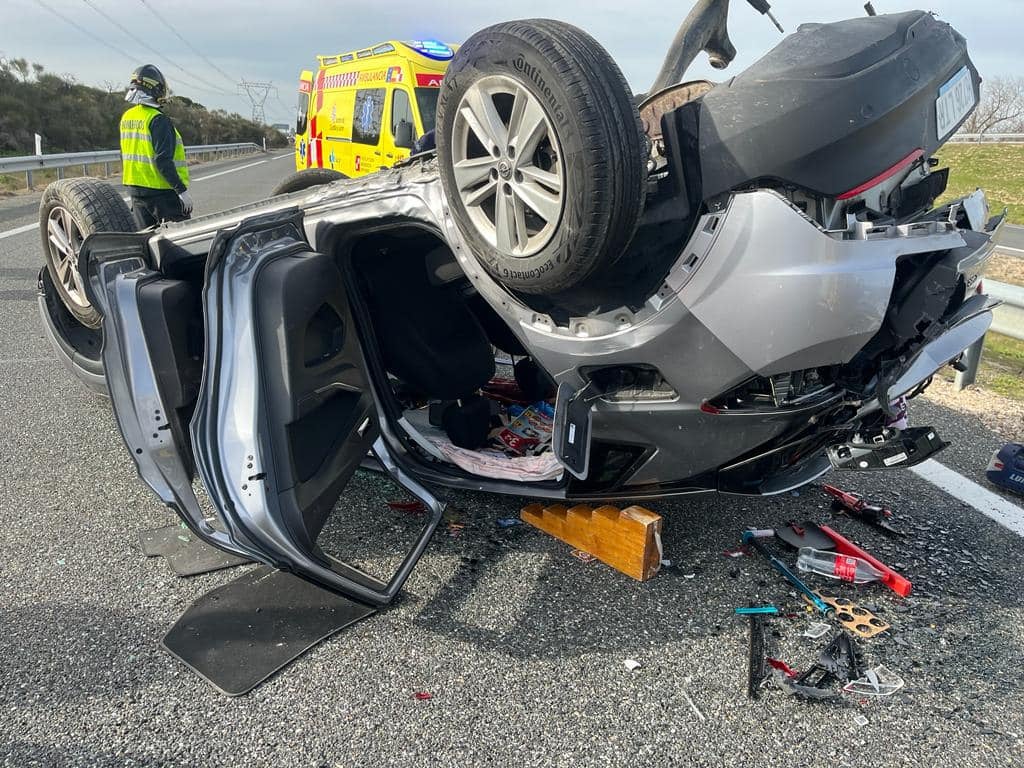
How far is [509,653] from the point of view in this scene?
235 centimetres

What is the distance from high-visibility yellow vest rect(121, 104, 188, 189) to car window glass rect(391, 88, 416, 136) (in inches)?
138

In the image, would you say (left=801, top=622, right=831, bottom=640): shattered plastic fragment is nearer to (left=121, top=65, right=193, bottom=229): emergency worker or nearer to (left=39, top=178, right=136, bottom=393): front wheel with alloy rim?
(left=39, top=178, right=136, bottom=393): front wheel with alloy rim

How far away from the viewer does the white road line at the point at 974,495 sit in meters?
3.21

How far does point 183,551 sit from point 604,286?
1.87m

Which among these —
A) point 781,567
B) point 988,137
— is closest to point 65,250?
point 781,567

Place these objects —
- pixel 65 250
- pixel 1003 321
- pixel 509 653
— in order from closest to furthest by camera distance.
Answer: pixel 509 653 → pixel 65 250 → pixel 1003 321

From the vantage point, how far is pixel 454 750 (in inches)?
77.5

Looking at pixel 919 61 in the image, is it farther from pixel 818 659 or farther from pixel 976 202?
pixel 818 659

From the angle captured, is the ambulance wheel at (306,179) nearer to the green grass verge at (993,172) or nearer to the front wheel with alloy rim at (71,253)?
the front wheel with alloy rim at (71,253)

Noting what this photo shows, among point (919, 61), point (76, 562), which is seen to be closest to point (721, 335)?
point (919, 61)

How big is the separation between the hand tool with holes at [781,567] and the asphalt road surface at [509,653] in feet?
0.14

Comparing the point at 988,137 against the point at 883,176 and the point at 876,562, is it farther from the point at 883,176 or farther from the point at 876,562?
the point at 883,176

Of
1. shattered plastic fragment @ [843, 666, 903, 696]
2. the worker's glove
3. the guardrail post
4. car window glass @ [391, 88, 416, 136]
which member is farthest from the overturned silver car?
car window glass @ [391, 88, 416, 136]

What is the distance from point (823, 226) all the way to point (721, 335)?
1.33 ft
